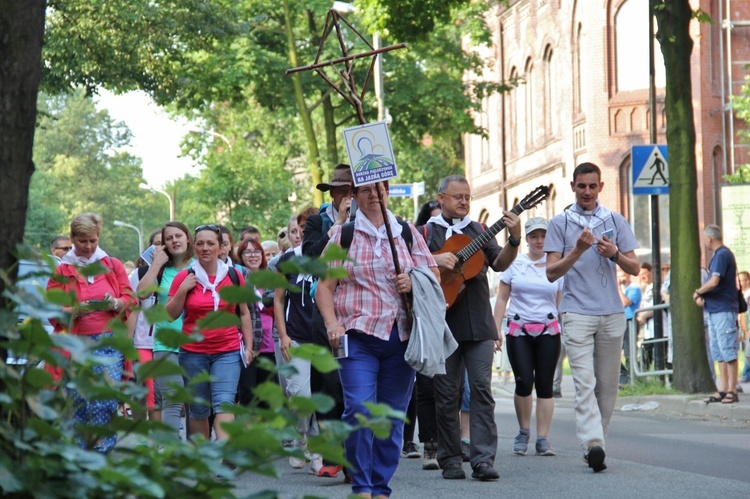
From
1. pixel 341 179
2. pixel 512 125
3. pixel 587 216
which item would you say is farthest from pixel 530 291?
Result: pixel 512 125

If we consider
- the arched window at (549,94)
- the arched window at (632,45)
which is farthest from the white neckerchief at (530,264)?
the arched window at (549,94)

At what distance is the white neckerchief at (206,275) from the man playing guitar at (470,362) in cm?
149

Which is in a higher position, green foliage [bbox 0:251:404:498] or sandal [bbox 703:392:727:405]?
green foliage [bbox 0:251:404:498]

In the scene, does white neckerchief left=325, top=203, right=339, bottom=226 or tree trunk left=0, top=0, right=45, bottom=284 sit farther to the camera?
white neckerchief left=325, top=203, right=339, bottom=226

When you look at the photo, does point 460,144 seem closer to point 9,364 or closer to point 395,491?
point 395,491

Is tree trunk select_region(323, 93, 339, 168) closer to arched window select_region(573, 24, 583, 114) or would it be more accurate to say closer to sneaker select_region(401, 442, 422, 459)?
arched window select_region(573, 24, 583, 114)

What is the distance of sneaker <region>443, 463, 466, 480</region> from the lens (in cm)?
956

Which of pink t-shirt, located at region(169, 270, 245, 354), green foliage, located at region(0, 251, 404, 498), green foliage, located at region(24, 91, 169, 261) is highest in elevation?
green foliage, located at region(24, 91, 169, 261)

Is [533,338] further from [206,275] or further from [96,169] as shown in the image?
[96,169]

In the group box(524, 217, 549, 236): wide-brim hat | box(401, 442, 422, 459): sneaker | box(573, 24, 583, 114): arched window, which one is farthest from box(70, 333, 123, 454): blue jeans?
box(573, 24, 583, 114): arched window

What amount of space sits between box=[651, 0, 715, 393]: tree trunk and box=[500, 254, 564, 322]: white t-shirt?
5.83 m

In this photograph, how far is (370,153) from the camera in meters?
7.50

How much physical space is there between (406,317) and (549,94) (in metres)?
41.5

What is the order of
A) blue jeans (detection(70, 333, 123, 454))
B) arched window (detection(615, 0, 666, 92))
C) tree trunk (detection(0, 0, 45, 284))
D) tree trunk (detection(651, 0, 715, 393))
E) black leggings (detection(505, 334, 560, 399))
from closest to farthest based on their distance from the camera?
1. blue jeans (detection(70, 333, 123, 454))
2. tree trunk (detection(0, 0, 45, 284))
3. black leggings (detection(505, 334, 560, 399))
4. tree trunk (detection(651, 0, 715, 393))
5. arched window (detection(615, 0, 666, 92))
